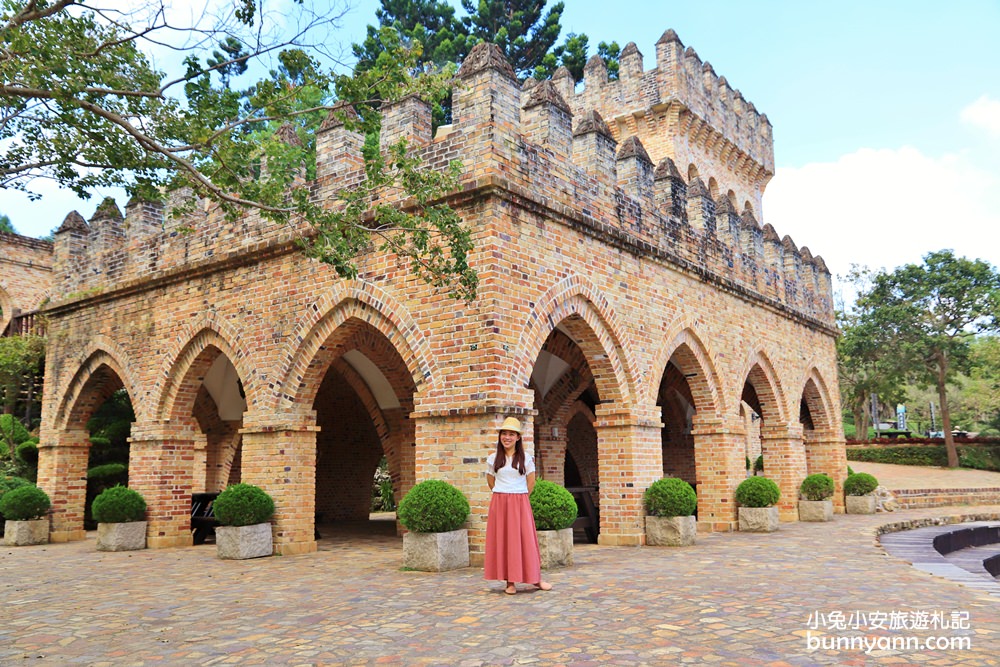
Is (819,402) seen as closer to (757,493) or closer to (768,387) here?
(768,387)

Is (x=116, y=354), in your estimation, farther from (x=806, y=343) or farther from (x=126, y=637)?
(x=806, y=343)

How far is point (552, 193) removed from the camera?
31.7 ft

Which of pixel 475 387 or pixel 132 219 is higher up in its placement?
pixel 132 219

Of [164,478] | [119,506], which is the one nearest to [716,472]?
[164,478]

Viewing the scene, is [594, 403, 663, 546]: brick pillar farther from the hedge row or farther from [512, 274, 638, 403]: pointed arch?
the hedge row

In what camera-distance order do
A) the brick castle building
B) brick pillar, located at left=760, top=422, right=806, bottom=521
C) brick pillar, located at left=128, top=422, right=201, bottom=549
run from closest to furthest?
the brick castle building, brick pillar, located at left=128, top=422, right=201, bottom=549, brick pillar, located at left=760, top=422, right=806, bottom=521

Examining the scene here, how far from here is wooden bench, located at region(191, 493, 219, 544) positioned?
40.9 feet

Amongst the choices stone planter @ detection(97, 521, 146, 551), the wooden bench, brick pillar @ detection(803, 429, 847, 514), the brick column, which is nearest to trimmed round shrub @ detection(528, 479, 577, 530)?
the brick column

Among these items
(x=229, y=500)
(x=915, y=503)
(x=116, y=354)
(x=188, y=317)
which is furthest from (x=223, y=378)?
(x=915, y=503)

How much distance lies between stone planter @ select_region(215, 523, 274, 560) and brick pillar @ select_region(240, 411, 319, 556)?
235mm

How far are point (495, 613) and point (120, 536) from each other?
7965 millimetres

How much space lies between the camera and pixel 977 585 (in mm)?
6621

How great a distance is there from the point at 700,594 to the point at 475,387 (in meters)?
3.22

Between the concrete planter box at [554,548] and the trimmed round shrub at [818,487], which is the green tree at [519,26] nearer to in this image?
the trimmed round shrub at [818,487]
